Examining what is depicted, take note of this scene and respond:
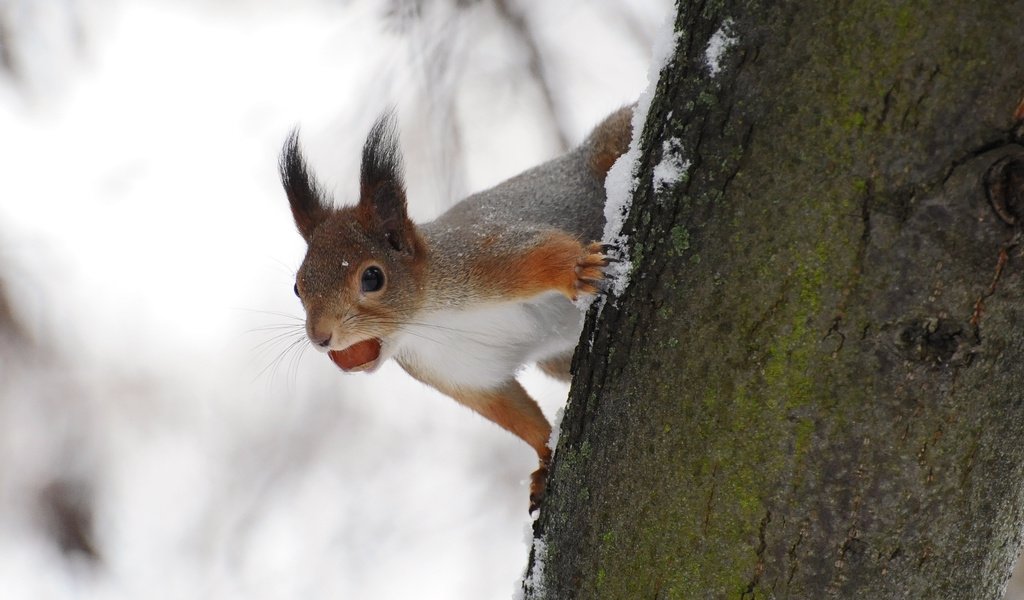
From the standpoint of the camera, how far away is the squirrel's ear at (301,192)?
255cm

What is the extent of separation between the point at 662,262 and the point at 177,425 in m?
2.76

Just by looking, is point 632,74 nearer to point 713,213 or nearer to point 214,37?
point 214,37

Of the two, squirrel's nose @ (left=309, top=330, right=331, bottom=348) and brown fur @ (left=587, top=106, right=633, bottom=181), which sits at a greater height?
brown fur @ (left=587, top=106, right=633, bottom=181)

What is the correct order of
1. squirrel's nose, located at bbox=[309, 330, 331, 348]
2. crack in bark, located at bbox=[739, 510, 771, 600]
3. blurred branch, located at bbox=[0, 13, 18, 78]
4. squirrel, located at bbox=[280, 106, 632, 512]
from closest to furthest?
crack in bark, located at bbox=[739, 510, 771, 600]
squirrel's nose, located at bbox=[309, 330, 331, 348]
squirrel, located at bbox=[280, 106, 632, 512]
blurred branch, located at bbox=[0, 13, 18, 78]

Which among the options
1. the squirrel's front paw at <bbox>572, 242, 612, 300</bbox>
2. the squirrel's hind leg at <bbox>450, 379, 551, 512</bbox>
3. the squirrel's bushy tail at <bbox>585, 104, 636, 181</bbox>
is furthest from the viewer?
the squirrel's hind leg at <bbox>450, 379, 551, 512</bbox>

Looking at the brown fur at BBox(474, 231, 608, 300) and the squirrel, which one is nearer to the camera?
the brown fur at BBox(474, 231, 608, 300)

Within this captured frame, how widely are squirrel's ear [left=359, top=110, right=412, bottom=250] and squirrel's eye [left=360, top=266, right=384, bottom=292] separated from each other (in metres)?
0.11

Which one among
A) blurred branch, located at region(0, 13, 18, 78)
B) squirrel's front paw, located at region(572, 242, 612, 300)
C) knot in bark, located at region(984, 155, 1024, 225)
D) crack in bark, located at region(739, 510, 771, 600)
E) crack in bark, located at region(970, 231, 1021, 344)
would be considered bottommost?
crack in bark, located at region(739, 510, 771, 600)

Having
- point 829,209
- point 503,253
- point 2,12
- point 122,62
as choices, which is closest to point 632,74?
point 503,253

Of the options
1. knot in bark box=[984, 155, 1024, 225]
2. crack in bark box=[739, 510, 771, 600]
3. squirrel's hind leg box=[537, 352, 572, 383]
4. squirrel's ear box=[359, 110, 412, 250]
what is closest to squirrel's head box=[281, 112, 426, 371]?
squirrel's ear box=[359, 110, 412, 250]

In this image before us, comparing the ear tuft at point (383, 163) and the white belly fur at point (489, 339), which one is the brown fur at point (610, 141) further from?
the ear tuft at point (383, 163)

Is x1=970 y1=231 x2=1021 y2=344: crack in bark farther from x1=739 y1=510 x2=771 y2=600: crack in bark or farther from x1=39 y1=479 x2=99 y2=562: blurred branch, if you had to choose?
x1=39 y1=479 x2=99 y2=562: blurred branch

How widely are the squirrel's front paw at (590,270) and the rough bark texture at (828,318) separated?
1.28ft

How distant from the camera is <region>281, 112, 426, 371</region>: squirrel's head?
92.4 inches
